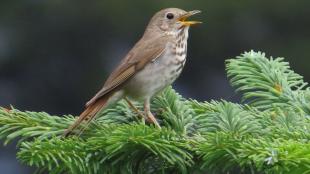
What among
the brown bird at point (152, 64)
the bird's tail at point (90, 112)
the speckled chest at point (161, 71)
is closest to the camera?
the bird's tail at point (90, 112)

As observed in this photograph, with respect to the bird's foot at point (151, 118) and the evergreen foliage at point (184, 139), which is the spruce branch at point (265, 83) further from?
the bird's foot at point (151, 118)

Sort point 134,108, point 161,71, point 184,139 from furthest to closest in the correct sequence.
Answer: point 161,71 → point 134,108 → point 184,139

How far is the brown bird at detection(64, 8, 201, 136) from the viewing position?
18.0ft

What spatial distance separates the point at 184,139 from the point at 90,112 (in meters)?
0.77

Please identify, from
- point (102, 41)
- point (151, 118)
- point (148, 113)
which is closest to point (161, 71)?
point (148, 113)

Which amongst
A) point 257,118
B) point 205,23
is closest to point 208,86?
point 205,23

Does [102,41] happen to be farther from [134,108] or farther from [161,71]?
[134,108]

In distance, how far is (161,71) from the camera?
591 centimetres

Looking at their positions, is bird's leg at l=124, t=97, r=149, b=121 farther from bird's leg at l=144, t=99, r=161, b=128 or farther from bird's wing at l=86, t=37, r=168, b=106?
bird's wing at l=86, t=37, r=168, b=106

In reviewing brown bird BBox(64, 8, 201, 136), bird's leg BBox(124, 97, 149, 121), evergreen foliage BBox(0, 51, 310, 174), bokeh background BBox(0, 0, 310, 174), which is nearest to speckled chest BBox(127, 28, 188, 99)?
brown bird BBox(64, 8, 201, 136)

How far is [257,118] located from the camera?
14.7 feet

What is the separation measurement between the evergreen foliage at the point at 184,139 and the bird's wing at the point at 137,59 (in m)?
0.86

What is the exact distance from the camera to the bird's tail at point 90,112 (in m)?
4.45

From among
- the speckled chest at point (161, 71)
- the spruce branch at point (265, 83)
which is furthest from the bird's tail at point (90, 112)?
the spruce branch at point (265, 83)
